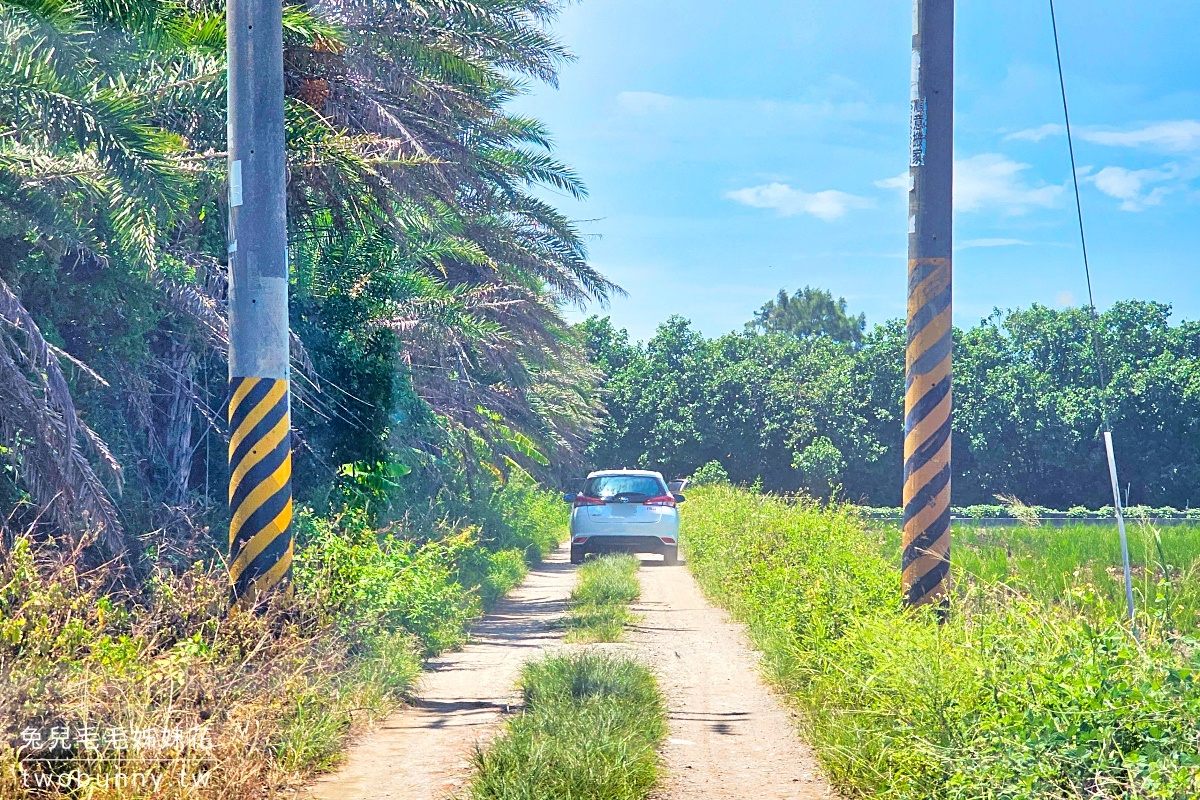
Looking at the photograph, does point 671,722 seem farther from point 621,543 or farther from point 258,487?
point 621,543

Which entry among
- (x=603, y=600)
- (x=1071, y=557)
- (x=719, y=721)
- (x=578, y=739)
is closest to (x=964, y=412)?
(x=1071, y=557)

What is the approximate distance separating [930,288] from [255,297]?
15.1 ft

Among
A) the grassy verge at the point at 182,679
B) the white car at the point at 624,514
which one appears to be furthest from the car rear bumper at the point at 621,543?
the grassy verge at the point at 182,679

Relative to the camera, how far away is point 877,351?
184ft

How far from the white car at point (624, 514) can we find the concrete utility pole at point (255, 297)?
37.6ft

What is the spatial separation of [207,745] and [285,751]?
927 millimetres

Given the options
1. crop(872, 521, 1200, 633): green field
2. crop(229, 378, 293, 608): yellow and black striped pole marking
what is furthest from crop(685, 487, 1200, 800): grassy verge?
crop(229, 378, 293, 608): yellow and black striped pole marking

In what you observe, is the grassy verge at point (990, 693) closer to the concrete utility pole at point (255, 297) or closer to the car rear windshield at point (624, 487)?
the concrete utility pole at point (255, 297)

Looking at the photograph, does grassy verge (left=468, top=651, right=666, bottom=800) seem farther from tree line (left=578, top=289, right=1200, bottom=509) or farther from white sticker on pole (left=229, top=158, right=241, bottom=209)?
tree line (left=578, top=289, right=1200, bottom=509)

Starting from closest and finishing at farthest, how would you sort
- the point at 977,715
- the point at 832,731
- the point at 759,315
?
1. the point at 977,715
2. the point at 832,731
3. the point at 759,315

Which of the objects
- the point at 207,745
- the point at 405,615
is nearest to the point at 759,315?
the point at 405,615

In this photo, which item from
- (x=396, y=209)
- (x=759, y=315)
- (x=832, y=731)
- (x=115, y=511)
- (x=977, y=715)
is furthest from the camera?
(x=759, y=315)

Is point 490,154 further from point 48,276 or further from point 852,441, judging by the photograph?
point 852,441

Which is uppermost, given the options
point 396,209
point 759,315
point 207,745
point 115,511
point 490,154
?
point 759,315
